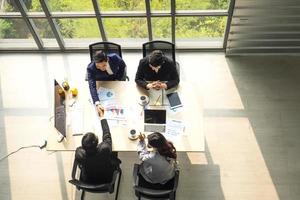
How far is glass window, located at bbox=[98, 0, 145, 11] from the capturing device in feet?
20.6

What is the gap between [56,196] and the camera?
5953 millimetres

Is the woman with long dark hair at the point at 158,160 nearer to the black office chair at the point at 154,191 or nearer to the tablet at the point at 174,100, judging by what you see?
the black office chair at the point at 154,191

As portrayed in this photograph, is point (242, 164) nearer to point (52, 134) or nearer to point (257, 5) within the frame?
point (257, 5)

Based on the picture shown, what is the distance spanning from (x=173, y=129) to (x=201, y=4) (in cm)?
201

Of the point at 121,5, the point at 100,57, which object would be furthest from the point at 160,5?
the point at 100,57

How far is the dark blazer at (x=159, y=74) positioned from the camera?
18.4ft

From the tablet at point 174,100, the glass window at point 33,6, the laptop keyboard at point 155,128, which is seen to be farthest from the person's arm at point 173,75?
the glass window at point 33,6

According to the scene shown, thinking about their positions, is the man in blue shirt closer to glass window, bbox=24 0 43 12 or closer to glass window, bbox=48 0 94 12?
glass window, bbox=48 0 94 12

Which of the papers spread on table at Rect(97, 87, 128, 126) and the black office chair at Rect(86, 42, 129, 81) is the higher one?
the black office chair at Rect(86, 42, 129, 81)

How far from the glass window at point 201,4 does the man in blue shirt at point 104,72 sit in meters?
1.19

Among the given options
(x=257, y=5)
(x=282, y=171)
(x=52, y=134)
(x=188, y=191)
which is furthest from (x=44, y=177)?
(x=257, y=5)

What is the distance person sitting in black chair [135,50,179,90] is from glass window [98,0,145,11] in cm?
98

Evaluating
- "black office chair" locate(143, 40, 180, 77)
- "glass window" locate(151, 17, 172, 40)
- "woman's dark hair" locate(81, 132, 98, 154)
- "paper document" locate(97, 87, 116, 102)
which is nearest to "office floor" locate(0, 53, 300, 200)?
"paper document" locate(97, 87, 116, 102)

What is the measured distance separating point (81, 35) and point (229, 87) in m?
2.44
